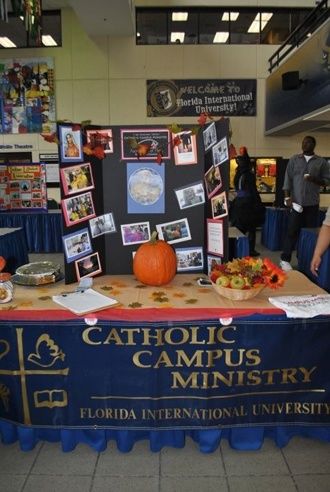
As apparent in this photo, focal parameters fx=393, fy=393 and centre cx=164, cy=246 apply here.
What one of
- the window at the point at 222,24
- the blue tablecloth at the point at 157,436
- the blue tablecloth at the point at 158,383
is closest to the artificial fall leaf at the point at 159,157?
the blue tablecloth at the point at 158,383

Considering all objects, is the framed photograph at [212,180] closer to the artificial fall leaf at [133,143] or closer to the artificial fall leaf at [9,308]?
the artificial fall leaf at [133,143]

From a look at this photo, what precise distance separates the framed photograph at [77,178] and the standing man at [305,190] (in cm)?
357

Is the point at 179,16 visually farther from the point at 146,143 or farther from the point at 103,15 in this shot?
the point at 146,143

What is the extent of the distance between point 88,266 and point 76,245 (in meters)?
0.15

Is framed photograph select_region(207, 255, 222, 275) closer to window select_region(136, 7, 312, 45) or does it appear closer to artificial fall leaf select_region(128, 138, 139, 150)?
artificial fall leaf select_region(128, 138, 139, 150)

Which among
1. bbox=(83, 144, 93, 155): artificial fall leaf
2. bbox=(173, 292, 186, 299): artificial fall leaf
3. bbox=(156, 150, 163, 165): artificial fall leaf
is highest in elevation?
bbox=(83, 144, 93, 155): artificial fall leaf

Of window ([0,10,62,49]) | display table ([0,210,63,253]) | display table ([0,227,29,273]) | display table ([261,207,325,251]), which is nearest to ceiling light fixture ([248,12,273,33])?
window ([0,10,62,49])

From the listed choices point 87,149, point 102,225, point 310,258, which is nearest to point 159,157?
point 87,149

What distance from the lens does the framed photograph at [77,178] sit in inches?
77.9

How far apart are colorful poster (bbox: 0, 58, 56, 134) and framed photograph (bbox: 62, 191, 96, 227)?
7.76m

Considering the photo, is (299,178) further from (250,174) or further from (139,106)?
(139,106)

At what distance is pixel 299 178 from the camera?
5215 mm

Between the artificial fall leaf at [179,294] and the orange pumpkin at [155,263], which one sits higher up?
the orange pumpkin at [155,263]

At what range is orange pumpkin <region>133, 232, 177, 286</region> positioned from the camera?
1950mm
